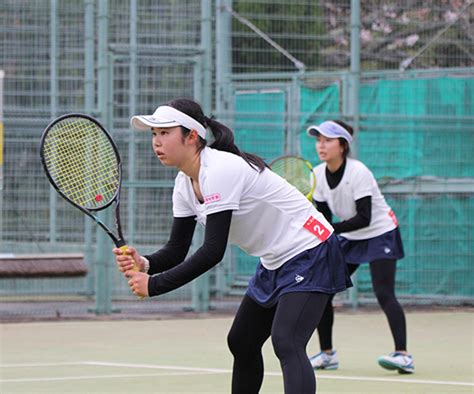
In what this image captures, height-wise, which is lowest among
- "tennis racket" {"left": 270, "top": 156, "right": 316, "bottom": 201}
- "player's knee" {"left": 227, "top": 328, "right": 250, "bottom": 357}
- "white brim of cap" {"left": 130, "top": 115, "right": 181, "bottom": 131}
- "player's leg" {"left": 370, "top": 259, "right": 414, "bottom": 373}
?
"player's leg" {"left": 370, "top": 259, "right": 414, "bottom": 373}

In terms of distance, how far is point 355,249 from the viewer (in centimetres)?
876

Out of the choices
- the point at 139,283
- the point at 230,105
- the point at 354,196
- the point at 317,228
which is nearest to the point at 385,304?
the point at 354,196

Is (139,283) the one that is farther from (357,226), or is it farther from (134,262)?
(357,226)

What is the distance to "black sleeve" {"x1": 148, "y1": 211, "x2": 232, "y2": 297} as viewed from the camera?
5211mm

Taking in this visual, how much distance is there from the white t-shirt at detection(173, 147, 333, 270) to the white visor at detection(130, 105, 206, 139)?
120mm

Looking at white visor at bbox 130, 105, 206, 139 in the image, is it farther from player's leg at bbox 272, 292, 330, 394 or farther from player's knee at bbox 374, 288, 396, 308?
player's knee at bbox 374, 288, 396, 308

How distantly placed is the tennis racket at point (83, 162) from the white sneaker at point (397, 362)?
2873 millimetres

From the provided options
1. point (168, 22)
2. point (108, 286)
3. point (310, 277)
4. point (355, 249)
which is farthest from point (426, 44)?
point (310, 277)

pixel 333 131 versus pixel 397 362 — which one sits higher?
pixel 333 131

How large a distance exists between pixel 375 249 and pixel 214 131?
325 cm

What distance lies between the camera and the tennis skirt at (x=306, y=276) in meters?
5.55

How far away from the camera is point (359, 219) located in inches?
332

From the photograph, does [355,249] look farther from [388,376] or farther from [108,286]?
[108,286]

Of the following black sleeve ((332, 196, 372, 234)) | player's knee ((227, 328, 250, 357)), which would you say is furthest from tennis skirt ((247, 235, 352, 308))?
black sleeve ((332, 196, 372, 234))
